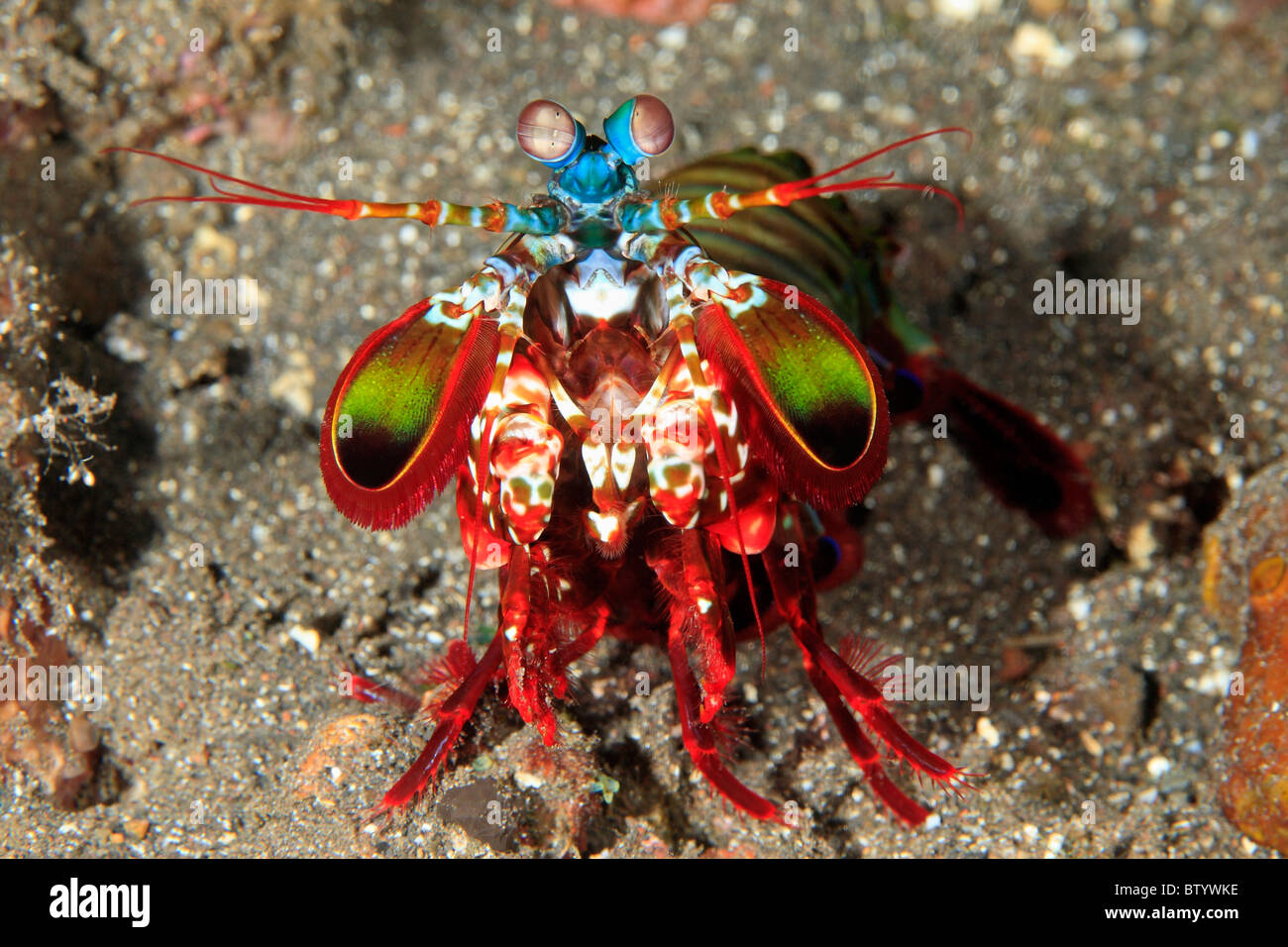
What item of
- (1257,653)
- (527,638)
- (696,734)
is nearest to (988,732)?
(1257,653)

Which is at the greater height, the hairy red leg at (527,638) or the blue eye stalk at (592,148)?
the blue eye stalk at (592,148)

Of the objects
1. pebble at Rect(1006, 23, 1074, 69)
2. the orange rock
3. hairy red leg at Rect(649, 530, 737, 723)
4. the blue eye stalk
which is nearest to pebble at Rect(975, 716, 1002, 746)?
the orange rock

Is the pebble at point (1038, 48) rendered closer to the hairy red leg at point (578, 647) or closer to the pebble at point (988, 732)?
the pebble at point (988, 732)

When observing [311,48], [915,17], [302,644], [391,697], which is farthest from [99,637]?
[915,17]

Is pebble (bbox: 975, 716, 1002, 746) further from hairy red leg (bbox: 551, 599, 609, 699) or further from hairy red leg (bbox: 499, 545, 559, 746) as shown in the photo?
hairy red leg (bbox: 499, 545, 559, 746)

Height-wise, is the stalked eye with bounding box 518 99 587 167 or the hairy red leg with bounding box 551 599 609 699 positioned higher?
the stalked eye with bounding box 518 99 587 167

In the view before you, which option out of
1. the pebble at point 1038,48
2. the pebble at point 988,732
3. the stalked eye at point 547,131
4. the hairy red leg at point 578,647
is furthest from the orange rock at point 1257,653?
the stalked eye at point 547,131
